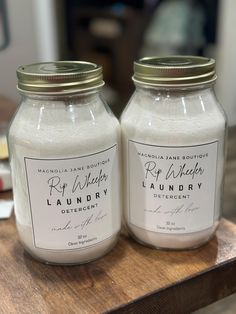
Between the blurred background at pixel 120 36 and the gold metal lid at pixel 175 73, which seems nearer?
the gold metal lid at pixel 175 73

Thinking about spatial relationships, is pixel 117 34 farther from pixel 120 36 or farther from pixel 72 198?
pixel 72 198

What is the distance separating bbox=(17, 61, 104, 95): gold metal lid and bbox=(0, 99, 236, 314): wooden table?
0.18 metres

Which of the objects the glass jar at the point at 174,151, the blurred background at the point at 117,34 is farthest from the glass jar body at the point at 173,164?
the blurred background at the point at 117,34

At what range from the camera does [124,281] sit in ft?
1.42

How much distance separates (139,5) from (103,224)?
7.33 ft

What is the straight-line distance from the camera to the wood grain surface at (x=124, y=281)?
41 centimetres

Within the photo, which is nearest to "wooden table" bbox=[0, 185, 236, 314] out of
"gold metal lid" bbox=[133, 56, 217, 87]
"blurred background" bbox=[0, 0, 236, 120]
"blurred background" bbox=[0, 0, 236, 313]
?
"gold metal lid" bbox=[133, 56, 217, 87]

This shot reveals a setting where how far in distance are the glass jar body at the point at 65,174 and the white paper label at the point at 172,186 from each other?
2 centimetres

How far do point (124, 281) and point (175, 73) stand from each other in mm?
204

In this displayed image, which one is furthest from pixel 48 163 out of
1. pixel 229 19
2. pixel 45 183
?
pixel 229 19

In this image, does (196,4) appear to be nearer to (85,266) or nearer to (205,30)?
(205,30)

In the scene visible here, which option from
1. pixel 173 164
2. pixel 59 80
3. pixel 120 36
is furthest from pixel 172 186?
pixel 120 36

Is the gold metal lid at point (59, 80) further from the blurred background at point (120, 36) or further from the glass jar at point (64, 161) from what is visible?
the blurred background at point (120, 36)

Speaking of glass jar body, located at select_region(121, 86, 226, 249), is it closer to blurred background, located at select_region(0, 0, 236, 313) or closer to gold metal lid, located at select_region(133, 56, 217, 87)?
gold metal lid, located at select_region(133, 56, 217, 87)
